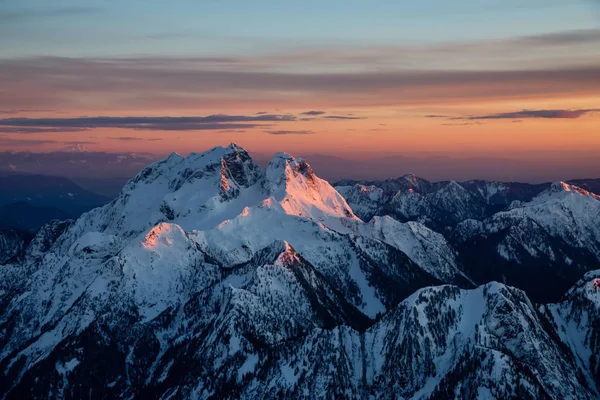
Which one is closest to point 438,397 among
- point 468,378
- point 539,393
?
point 468,378

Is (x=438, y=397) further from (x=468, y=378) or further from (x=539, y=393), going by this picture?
(x=539, y=393)

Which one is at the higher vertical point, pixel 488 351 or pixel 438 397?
pixel 488 351

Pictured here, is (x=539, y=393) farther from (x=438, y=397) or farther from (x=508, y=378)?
(x=438, y=397)

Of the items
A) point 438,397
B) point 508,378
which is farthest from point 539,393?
point 438,397
